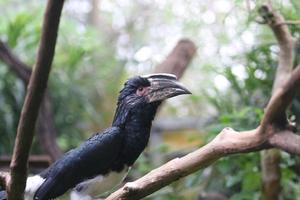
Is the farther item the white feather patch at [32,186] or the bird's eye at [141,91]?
the bird's eye at [141,91]

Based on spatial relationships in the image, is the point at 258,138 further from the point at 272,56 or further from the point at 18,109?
the point at 18,109

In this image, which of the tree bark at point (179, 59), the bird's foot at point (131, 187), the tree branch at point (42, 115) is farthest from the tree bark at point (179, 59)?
the bird's foot at point (131, 187)

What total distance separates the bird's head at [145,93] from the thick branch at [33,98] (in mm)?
511

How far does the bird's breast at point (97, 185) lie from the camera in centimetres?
162

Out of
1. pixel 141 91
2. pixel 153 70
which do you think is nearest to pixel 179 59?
pixel 153 70

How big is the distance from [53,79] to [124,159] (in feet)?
6.41

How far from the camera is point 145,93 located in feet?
5.59

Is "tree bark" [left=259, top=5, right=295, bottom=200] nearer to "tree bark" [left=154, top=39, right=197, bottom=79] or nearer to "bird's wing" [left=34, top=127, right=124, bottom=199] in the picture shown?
"bird's wing" [left=34, top=127, right=124, bottom=199]

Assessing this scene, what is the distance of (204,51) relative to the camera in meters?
4.29

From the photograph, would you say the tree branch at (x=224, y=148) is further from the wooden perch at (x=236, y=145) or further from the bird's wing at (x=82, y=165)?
the bird's wing at (x=82, y=165)

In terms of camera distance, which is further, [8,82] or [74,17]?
[74,17]

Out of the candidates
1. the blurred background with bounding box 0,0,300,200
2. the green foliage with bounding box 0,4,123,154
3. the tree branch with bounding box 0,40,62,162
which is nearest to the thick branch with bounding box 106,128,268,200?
the blurred background with bounding box 0,0,300,200

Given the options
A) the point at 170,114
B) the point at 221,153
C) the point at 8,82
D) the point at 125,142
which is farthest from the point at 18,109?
the point at 221,153

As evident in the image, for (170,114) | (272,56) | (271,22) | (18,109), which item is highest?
(271,22)
